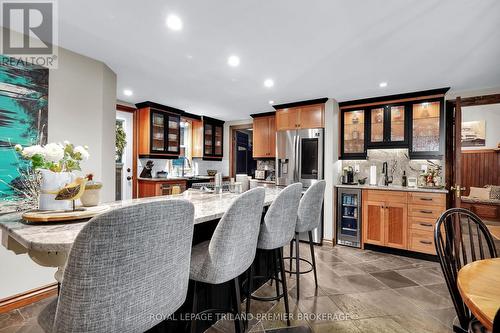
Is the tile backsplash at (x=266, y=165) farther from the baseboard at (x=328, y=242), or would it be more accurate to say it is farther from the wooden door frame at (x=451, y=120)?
the wooden door frame at (x=451, y=120)

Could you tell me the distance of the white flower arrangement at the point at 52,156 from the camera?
4.13ft

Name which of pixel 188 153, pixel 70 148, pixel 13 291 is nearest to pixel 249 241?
pixel 70 148

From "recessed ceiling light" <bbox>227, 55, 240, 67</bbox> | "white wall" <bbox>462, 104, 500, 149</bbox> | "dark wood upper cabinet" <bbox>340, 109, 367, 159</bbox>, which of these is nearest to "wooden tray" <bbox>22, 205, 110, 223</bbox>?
"recessed ceiling light" <bbox>227, 55, 240, 67</bbox>

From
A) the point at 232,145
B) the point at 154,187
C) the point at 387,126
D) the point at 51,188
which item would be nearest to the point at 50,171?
the point at 51,188

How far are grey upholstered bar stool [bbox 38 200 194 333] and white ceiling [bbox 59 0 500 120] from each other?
1.63 metres

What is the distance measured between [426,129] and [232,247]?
3792 mm

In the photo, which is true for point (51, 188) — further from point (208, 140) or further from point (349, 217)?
point (208, 140)

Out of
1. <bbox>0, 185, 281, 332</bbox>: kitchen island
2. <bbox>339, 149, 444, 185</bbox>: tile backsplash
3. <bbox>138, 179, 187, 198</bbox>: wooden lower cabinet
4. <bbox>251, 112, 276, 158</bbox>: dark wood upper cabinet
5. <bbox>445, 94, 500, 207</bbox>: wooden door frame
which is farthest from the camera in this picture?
<bbox>251, 112, 276, 158</bbox>: dark wood upper cabinet

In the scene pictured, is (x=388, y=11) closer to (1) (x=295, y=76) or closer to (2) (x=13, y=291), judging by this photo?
(1) (x=295, y=76)

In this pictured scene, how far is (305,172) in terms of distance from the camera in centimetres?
412

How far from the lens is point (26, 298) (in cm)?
218

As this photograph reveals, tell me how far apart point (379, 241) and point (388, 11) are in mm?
3106

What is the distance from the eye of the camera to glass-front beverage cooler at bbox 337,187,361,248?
378cm

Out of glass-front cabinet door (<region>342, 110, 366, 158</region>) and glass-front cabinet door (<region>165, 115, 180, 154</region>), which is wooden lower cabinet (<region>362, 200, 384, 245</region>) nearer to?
glass-front cabinet door (<region>342, 110, 366, 158</region>)
